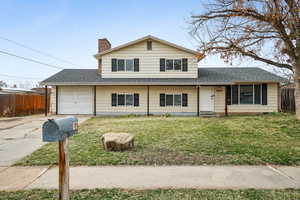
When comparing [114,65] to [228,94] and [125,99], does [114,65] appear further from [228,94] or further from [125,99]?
[228,94]

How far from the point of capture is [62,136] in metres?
2.56

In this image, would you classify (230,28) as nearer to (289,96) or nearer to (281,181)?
(281,181)

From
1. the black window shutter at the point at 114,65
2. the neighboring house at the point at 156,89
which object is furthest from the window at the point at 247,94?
the black window shutter at the point at 114,65

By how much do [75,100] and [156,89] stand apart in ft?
22.2

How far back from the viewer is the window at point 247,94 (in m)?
16.1

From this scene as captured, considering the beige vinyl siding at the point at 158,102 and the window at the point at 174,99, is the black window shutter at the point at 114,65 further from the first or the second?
the window at the point at 174,99

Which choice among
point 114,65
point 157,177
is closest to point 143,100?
point 114,65

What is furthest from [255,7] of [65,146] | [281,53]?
[65,146]

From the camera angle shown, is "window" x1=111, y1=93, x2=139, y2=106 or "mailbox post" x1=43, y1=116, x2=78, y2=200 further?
"window" x1=111, y1=93, x2=139, y2=106

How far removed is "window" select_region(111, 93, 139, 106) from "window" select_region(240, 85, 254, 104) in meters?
8.45

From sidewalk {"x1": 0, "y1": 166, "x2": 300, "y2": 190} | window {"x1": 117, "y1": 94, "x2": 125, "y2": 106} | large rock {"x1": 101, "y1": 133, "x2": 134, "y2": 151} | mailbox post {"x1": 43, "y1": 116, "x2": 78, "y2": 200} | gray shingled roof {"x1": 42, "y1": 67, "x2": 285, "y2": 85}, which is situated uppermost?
gray shingled roof {"x1": 42, "y1": 67, "x2": 285, "y2": 85}

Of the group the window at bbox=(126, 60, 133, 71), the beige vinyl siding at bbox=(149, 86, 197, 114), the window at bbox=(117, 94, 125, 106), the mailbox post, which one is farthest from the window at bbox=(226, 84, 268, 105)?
the mailbox post

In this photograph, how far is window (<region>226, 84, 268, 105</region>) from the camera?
16.1 meters

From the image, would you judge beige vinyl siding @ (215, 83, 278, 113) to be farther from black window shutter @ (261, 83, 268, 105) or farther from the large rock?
the large rock
